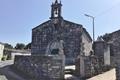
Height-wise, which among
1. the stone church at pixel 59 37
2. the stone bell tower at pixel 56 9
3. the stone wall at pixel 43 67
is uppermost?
the stone bell tower at pixel 56 9

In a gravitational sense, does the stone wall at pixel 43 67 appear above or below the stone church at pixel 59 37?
below

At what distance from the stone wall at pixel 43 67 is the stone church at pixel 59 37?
8965 mm

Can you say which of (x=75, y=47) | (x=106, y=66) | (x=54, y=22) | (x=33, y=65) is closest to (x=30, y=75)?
(x=33, y=65)

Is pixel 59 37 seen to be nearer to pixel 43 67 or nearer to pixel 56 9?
pixel 56 9

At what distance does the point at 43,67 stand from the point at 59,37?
428 inches

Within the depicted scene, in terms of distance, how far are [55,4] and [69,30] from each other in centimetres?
392

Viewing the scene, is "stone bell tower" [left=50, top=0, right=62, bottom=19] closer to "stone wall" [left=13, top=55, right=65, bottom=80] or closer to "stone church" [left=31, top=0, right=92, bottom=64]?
"stone church" [left=31, top=0, right=92, bottom=64]

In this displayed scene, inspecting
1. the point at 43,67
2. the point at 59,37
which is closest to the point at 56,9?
the point at 59,37

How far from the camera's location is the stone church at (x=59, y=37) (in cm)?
2573

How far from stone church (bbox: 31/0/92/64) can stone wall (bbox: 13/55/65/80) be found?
29.4ft

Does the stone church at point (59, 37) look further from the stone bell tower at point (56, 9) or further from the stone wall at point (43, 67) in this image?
the stone wall at point (43, 67)

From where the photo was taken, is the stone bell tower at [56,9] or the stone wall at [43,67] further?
the stone bell tower at [56,9]

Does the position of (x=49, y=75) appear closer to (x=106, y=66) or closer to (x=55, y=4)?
(x=106, y=66)

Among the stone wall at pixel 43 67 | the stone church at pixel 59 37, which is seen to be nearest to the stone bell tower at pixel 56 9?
the stone church at pixel 59 37
